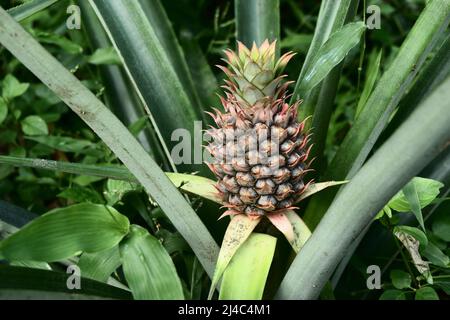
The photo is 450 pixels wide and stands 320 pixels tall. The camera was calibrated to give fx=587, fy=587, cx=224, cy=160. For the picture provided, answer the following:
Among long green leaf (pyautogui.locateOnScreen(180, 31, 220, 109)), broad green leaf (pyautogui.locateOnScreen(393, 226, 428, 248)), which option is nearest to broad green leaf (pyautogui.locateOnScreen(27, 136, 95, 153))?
long green leaf (pyautogui.locateOnScreen(180, 31, 220, 109))

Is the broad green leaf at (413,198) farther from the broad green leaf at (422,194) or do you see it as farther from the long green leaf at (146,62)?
the long green leaf at (146,62)

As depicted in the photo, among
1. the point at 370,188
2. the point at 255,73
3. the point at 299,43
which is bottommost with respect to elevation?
the point at 370,188

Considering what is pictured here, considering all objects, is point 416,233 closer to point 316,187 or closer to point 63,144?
point 316,187

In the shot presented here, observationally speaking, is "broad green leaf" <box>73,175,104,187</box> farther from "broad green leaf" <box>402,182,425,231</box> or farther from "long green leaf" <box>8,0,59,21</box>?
"broad green leaf" <box>402,182,425,231</box>

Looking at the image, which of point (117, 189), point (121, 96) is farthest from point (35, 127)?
point (117, 189)

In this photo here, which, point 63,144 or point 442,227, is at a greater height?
point 63,144

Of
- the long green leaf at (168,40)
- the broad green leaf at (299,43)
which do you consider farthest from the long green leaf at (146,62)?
the broad green leaf at (299,43)

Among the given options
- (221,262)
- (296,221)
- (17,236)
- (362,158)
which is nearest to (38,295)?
(17,236)
